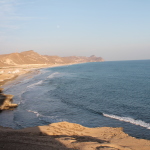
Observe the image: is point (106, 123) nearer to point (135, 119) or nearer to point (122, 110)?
point (135, 119)

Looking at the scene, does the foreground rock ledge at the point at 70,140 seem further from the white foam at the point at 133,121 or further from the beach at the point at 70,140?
the white foam at the point at 133,121

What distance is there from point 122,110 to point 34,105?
1530cm

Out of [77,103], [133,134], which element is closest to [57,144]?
[133,134]

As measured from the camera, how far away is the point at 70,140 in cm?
1360

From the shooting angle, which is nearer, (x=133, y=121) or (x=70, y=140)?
(x=70, y=140)

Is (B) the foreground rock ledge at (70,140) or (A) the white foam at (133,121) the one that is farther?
(A) the white foam at (133,121)

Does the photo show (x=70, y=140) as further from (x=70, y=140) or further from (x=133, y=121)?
(x=133, y=121)

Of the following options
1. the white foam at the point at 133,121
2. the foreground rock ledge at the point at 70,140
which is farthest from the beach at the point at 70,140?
the white foam at the point at 133,121

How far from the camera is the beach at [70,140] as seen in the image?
12070 mm

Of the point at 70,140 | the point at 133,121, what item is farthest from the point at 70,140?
the point at 133,121

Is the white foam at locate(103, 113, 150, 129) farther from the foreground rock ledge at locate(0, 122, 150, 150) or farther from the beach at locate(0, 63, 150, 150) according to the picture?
the foreground rock ledge at locate(0, 122, 150, 150)

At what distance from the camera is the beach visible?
12070 millimetres

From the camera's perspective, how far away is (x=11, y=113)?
85.8 ft

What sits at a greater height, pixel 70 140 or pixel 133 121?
pixel 70 140
